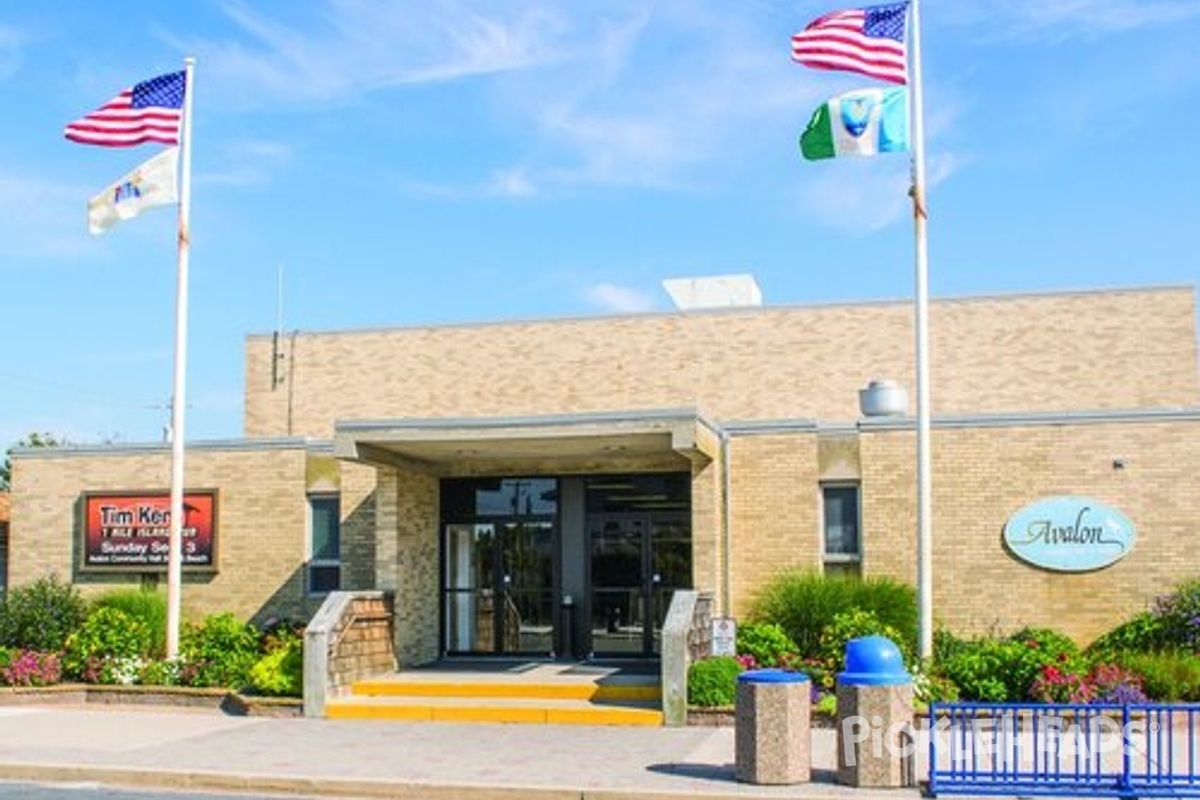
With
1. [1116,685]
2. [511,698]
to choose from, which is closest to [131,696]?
[511,698]

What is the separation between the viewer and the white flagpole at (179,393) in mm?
21125

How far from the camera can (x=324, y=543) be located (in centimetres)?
2373

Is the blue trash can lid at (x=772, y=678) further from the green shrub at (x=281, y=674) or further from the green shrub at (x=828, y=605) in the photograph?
the green shrub at (x=281, y=674)

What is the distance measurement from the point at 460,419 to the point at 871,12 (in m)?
7.60

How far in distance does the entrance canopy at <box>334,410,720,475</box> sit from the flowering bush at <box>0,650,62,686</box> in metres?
5.30

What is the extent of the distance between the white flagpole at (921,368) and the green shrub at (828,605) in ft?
2.13

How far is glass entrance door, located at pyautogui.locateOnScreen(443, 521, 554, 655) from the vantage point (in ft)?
76.7

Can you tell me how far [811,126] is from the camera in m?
18.7

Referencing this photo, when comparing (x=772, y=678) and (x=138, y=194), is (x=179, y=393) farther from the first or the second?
(x=772, y=678)

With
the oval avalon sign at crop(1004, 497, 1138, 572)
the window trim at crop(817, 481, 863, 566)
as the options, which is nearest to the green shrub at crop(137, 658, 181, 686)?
the window trim at crop(817, 481, 863, 566)

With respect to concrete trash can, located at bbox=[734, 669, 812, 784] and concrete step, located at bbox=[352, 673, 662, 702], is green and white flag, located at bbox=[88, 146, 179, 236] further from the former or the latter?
concrete trash can, located at bbox=[734, 669, 812, 784]

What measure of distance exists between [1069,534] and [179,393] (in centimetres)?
1295

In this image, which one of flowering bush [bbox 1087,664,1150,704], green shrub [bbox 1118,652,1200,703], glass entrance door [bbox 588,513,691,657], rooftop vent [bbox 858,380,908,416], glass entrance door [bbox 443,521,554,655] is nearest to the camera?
flowering bush [bbox 1087,664,1150,704]

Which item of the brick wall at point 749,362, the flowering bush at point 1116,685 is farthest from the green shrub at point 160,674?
the flowering bush at point 1116,685
